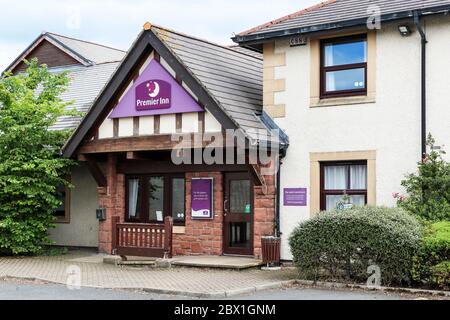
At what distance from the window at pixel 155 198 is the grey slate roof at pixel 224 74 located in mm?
2677

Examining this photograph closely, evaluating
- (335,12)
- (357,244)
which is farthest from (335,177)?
(335,12)

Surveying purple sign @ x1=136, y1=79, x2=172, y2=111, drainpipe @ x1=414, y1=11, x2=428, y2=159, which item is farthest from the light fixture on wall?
purple sign @ x1=136, y1=79, x2=172, y2=111

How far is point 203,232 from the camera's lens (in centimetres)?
1683

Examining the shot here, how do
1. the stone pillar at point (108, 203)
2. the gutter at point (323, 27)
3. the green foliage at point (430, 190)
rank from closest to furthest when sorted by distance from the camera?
the green foliage at point (430, 190) → the gutter at point (323, 27) → the stone pillar at point (108, 203)

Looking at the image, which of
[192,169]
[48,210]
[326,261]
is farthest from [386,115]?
[48,210]

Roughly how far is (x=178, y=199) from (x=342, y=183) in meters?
4.44

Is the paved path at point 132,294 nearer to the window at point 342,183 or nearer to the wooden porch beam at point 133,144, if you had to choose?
the window at point 342,183

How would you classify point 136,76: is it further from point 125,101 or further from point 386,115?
point 386,115

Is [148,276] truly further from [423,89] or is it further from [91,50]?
[91,50]

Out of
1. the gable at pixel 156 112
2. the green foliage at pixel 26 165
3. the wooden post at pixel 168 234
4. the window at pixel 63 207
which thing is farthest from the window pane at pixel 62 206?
the wooden post at pixel 168 234

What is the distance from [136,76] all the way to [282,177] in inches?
A: 165

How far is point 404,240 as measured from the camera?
1163 centimetres

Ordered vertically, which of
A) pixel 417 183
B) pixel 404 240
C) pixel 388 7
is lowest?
pixel 404 240

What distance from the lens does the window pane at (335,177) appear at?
1516cm
